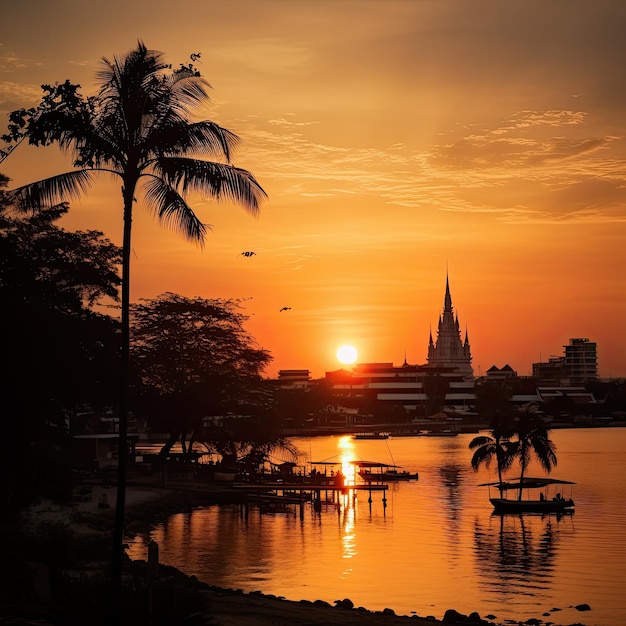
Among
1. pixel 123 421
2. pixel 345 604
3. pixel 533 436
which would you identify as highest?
pixel 123 421

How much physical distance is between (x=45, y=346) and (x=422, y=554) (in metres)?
25.5

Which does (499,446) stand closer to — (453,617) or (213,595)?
(453,617)

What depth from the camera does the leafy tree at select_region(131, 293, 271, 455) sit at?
8419 cm

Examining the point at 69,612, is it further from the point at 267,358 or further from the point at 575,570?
the point at 267,358

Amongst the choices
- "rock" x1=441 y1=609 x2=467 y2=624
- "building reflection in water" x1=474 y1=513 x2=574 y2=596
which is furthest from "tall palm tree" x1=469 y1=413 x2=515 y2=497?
"rock" x1=441 y1=609 x2=467 y2=624

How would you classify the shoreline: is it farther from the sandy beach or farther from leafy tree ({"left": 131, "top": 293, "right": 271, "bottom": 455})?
leafy tree ({"left": 131, "top": 293, "right": 271, "bottom": 455})

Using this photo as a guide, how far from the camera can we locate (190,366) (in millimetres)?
89062

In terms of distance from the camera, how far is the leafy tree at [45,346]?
40844mm

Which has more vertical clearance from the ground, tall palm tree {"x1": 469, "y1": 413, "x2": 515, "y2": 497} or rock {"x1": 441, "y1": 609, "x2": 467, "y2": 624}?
tall palm tree {"x1": 469, "y1": 413, "x2": 515, "y2": 497}

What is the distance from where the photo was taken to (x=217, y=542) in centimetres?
5741

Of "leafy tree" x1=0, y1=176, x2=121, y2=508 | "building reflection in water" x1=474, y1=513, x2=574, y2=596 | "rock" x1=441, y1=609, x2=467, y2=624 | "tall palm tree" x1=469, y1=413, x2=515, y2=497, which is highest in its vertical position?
"leafy tree" x1=0, y1=176, x2=121, y2=508

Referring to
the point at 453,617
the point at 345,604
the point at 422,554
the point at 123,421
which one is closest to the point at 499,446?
the point at 422,554

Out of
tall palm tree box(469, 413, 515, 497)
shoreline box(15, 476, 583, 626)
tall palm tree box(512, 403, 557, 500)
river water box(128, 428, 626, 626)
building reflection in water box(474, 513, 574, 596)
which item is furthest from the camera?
tall palm tree box(469, 413, 515, 497)

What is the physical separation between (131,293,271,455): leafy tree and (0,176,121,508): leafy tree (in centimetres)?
2256
